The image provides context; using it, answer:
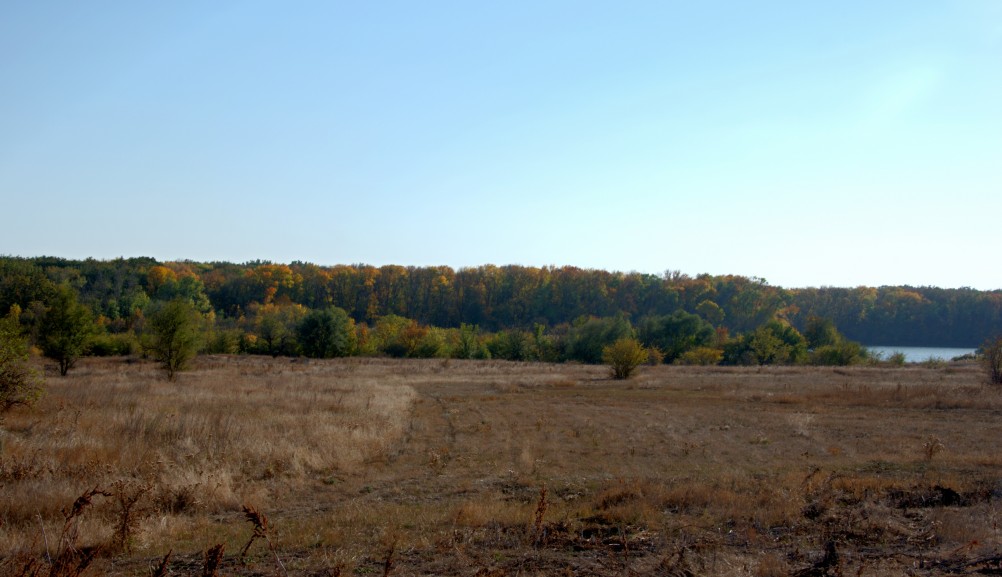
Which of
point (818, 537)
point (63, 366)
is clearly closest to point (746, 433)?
point (818, 537)

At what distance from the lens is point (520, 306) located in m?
143

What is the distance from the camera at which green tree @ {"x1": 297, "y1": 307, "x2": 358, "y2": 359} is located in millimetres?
73250

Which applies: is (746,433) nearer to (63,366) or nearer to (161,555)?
(161,555)

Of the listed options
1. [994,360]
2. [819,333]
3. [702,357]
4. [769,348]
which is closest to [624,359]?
[994,360]

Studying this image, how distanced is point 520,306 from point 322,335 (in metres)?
73.8

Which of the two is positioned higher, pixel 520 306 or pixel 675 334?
pixel 520 306

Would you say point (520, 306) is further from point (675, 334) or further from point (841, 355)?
point (841, 355)

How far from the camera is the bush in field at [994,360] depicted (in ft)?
118

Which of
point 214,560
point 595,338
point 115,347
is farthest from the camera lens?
point 595,338

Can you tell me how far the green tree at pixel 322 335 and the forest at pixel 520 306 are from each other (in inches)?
242

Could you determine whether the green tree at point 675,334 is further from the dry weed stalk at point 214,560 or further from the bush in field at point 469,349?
the dry weed stalk at point 214,560

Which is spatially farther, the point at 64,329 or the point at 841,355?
the point at 841,355

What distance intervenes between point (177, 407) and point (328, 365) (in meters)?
40.0

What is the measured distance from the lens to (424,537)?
8312mm
